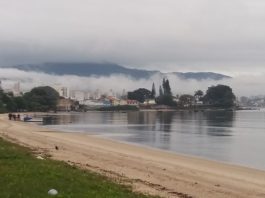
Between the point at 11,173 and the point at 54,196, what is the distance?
4121mm

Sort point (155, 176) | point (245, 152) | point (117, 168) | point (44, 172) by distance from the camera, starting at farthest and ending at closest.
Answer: point (245, 152), point (117, 168), point (155, 176), point (44, 172)

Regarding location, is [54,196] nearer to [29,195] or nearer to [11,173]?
[29,195]

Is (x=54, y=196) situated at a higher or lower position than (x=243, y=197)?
higher

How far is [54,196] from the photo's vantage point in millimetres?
13172

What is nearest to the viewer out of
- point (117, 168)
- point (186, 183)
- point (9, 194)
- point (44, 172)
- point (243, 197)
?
point (9, 194)

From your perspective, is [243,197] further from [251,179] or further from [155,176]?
[251,179]

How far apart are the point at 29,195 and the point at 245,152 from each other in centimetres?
4124

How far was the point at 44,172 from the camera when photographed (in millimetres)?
17578

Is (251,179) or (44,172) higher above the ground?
(44,172)

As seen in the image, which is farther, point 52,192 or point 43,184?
point 43,184

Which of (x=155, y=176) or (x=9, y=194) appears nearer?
(x=9, y=194)

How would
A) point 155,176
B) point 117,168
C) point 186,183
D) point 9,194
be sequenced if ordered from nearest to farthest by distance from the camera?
1. point 9,194
2. point 186,183
3. point 155,176
4. point 117,168

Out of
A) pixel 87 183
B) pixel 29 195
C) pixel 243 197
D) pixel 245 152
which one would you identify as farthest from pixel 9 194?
pixel 245 152

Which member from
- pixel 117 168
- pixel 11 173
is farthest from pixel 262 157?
pixel 11 173
